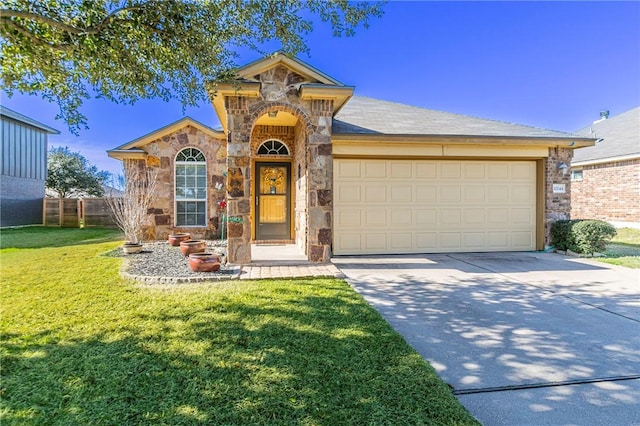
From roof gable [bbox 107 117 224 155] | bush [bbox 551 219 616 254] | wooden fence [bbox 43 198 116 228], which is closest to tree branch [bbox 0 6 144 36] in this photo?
roof gable [bbox 107 117 224 155]

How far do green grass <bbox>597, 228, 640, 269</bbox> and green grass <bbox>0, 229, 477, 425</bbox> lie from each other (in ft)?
23.2

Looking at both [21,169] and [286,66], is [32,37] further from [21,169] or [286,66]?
[21,169]

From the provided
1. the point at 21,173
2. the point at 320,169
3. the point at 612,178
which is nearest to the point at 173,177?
the point at 320,169

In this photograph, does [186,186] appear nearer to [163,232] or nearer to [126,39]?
[163,232]

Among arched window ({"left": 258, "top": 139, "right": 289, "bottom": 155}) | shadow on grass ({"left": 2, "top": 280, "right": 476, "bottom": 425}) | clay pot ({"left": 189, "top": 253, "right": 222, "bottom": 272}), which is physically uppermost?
arched window ({"left": 258, "top": 139, "right": 289, "bottom": 155})

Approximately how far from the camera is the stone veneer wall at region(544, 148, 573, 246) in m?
9.34

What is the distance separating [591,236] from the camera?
8.51 m

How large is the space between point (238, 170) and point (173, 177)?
5.64 m

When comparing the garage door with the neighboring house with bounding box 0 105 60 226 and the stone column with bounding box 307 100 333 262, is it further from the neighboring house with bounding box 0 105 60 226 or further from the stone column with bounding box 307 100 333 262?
the neighboring house with bounding box 0 105 60 226

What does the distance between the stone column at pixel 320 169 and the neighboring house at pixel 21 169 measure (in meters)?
19.5

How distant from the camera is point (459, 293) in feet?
17.8

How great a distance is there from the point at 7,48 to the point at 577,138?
12.1 metres

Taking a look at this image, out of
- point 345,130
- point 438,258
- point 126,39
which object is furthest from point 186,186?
point 438,258

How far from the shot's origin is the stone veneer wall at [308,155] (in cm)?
714
